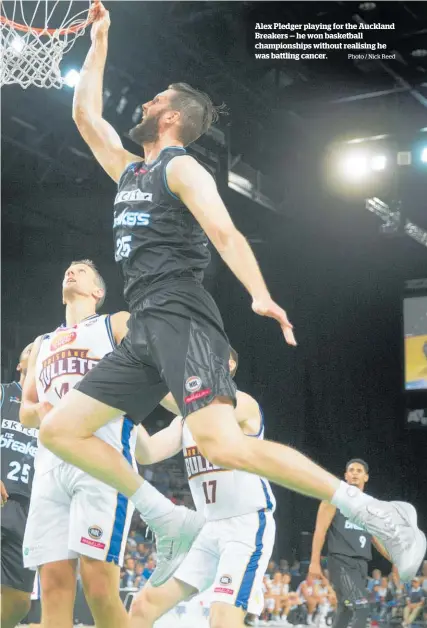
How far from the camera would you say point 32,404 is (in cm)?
449

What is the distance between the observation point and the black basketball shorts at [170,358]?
3.31 meters

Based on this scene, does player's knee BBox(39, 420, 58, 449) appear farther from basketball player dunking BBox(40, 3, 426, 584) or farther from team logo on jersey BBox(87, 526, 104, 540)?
team logo on jersey BBox(87, 526, 104, 540)

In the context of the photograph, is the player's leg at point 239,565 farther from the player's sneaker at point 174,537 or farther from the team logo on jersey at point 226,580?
the player's sneaker at point 174,537

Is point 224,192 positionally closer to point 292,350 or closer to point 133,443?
point 292,350

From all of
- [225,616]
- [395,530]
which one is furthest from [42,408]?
[395,530]

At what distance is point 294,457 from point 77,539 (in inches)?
49.1

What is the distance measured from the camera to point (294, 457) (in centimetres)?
329

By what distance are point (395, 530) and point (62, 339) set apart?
2033 mm

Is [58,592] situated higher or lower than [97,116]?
lower

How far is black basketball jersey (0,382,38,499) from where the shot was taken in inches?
211

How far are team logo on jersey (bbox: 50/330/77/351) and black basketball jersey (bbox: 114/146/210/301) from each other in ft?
3.06

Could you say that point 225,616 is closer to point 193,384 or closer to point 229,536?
point 229,536

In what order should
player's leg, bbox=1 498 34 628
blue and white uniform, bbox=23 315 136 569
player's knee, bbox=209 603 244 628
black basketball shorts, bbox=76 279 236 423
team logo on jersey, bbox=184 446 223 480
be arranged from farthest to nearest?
player's leg, bbox=1 498 34 628
team logo on jersey, bbox=184 446 223 480
player's knee, bbox=209 603 244 628
blue and white uniform, bbox=23 315 136 569
black basketball shorts, bbox=76 279 236 423

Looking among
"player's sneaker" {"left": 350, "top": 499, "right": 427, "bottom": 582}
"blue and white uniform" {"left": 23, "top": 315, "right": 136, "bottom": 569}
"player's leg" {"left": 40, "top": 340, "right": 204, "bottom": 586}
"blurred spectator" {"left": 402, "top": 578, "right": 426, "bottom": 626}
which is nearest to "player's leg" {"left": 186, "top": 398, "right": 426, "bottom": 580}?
"player's sneaker" {"left": 350, "top": 499, "right": 427, "bottom": 582}
